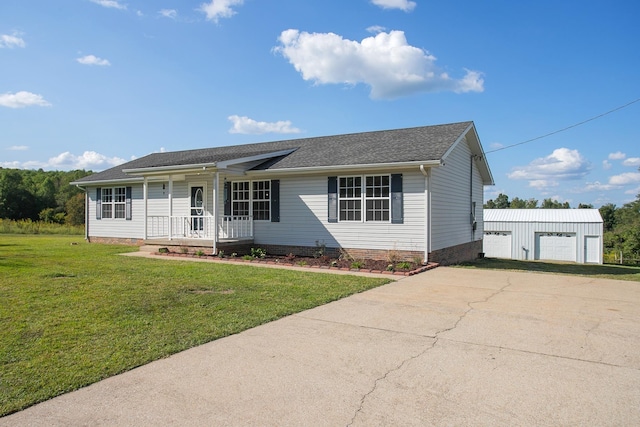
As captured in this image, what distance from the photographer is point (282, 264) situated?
1252cm

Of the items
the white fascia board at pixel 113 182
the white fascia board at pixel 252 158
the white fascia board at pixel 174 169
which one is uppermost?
the white fascia board at pixel 252 158

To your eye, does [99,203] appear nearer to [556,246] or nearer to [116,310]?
[116,310]

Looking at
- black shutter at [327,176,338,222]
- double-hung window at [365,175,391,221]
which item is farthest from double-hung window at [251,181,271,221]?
double-hung window at [365,175,391,221]

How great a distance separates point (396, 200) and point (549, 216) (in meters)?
27.1

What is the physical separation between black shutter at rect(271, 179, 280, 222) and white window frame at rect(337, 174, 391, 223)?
2.44 meters

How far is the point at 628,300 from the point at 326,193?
858 centimetres

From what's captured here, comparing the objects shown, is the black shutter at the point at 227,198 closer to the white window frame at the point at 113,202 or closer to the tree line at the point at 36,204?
the white window frame at the point at 113,202

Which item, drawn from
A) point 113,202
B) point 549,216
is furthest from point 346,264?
point 549,216

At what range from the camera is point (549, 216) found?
113 feet

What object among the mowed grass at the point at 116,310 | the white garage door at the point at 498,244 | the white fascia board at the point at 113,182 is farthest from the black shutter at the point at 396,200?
the white garage door at the point at 498,244

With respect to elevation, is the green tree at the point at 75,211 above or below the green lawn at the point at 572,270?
above

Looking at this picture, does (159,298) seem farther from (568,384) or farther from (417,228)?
(417,228)

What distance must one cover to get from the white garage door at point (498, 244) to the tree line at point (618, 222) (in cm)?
1425

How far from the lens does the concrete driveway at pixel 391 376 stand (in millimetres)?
3256
